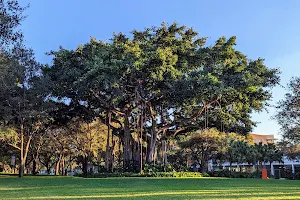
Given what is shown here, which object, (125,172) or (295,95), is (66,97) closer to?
(125,172)

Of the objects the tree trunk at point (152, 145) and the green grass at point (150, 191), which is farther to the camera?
the tree trunk at point (152, 145)

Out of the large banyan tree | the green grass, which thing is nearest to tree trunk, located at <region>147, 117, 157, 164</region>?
the large banyan tree

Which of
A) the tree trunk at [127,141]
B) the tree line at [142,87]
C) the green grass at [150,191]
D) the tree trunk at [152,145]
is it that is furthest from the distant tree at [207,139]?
the green grass at [150,191]

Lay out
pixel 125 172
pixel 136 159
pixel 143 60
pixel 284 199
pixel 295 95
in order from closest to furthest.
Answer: pixel 284 199 → pixel 295 95 → pixel 143 60 → pixel 125 172 → pixel 136 159

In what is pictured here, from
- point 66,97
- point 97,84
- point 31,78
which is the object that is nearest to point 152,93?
point 97,84

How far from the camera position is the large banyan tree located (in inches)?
803

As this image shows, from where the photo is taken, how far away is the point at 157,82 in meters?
22.0

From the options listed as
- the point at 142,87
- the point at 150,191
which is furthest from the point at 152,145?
the point at 150,191

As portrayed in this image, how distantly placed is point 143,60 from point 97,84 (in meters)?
3.14

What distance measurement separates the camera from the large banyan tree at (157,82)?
2041 centimetres

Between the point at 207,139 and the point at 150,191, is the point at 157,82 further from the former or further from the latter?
the point at 150,191

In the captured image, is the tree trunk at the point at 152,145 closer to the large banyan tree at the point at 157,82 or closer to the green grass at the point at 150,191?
the large banyan tree at the point at 157,82

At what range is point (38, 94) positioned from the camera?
23625 millimetres

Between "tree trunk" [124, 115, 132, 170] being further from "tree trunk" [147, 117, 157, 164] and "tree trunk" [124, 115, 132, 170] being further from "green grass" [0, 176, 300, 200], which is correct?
"green grass" [0, 176, 300, 200]
